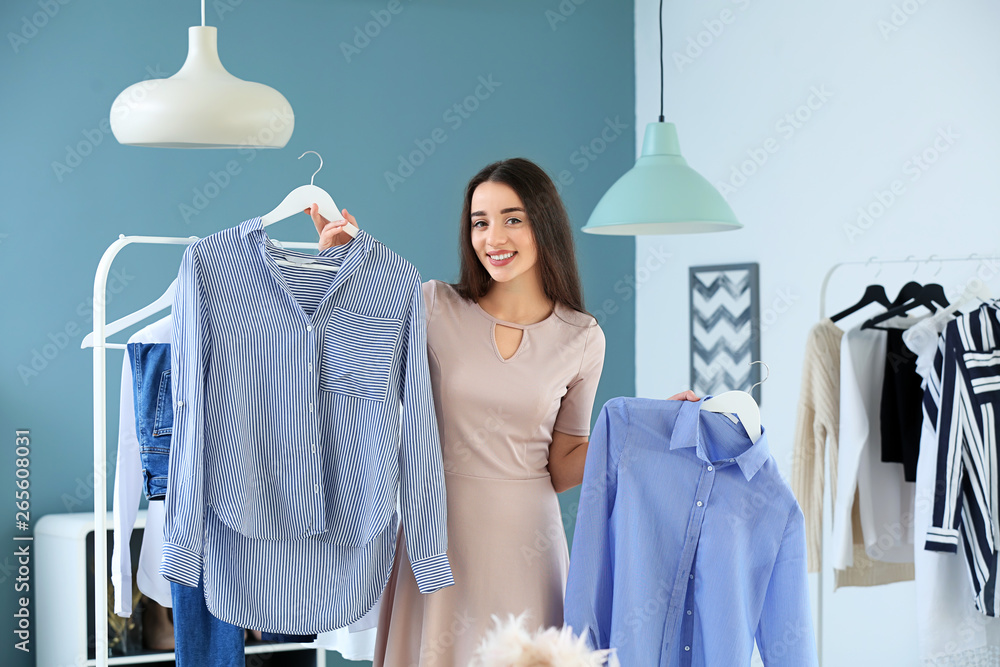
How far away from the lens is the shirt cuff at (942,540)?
91.4 inches

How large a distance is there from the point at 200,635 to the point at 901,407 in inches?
75.1

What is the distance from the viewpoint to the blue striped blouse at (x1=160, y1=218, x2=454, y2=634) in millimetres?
1737

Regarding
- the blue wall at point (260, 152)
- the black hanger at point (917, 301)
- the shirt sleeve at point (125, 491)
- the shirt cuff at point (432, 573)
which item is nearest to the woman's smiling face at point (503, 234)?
the shirt cuff at point (432, 573)

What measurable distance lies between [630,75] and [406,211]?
49.6 inches

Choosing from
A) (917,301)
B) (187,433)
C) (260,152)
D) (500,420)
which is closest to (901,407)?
(917,301)

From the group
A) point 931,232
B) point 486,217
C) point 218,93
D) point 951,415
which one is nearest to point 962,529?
point 951,415

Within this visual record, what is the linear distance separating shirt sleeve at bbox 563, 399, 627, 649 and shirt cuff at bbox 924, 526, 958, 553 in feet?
3.24

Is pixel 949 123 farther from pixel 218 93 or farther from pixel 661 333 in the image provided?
pixel 218 93

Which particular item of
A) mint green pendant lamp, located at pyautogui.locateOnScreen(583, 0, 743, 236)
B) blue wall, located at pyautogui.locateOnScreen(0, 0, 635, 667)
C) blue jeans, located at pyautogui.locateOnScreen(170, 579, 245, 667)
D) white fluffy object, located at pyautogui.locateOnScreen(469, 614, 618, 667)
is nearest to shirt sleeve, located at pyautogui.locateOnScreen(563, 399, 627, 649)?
mint green pendant lamp, located at pyautogui.locateOnScreen(583, 0, 743, 236)

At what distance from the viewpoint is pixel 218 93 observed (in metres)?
1.70

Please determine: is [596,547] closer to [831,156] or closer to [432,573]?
[432,573]

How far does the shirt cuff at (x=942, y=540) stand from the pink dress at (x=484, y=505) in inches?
39.8

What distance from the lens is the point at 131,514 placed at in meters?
2.11

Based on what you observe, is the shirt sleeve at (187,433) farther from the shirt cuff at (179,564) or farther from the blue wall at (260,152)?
the blue wall at (260,152)
